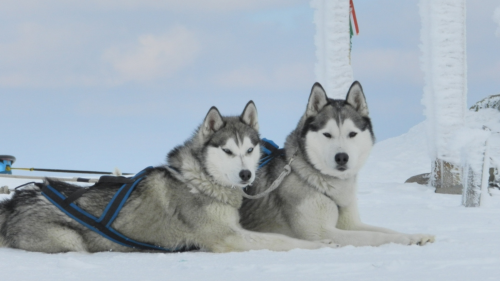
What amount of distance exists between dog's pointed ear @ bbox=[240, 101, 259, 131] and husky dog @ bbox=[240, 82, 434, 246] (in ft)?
1.34

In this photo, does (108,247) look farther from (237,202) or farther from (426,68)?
(426,68)

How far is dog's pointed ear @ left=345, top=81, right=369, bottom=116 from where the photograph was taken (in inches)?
174

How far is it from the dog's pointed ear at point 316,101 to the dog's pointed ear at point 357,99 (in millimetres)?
215

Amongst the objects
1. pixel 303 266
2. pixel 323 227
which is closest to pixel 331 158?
pixel 323 227

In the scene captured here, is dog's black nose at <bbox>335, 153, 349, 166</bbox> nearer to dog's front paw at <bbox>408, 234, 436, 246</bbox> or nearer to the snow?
dog's front paw at <bbox>408, 234, 436, 246</bbox>

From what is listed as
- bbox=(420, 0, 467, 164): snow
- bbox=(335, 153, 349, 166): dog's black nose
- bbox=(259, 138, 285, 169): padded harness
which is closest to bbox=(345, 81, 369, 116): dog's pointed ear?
bbox=(335, 153, 349, 166): dog's black nose

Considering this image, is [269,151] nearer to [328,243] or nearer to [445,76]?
[328,243]

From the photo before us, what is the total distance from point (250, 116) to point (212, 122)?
14.1 inches

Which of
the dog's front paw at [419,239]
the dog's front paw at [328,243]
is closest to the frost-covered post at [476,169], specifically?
the dog's front paw at [419,239]

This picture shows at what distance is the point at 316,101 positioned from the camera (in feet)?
14.5

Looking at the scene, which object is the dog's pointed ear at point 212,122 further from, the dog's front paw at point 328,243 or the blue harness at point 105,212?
the dog's front paw at point 328,243

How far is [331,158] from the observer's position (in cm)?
420

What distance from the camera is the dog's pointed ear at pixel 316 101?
4383mm

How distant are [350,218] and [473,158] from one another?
3.99m
